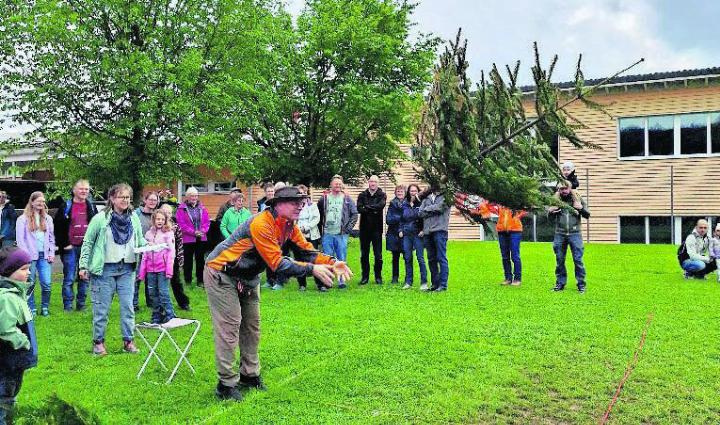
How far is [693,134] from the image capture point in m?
24.6

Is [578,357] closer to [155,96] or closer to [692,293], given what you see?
[692,293]

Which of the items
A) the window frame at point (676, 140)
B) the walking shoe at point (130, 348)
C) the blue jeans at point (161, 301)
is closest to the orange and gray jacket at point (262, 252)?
the walking shoe at point (130, 348)

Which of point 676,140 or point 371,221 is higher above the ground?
point 676,140

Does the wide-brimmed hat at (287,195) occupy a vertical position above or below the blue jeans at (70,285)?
above

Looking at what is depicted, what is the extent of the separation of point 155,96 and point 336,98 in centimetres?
821

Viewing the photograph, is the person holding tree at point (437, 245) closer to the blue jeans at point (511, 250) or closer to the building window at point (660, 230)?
the blue jeans at point (511, 250)

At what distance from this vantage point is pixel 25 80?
1409cm

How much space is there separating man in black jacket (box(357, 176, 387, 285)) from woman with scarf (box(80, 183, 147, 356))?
6174 millimetres

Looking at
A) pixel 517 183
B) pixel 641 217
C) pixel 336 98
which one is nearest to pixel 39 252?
pixel 517 183

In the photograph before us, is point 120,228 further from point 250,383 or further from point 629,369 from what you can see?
point 629,369

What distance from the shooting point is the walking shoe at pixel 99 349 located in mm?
7762

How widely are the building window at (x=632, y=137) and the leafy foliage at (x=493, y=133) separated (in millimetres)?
23670

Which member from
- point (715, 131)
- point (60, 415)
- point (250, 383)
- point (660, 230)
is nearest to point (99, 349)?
point (250, 383)

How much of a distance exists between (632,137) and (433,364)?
21533 mm
